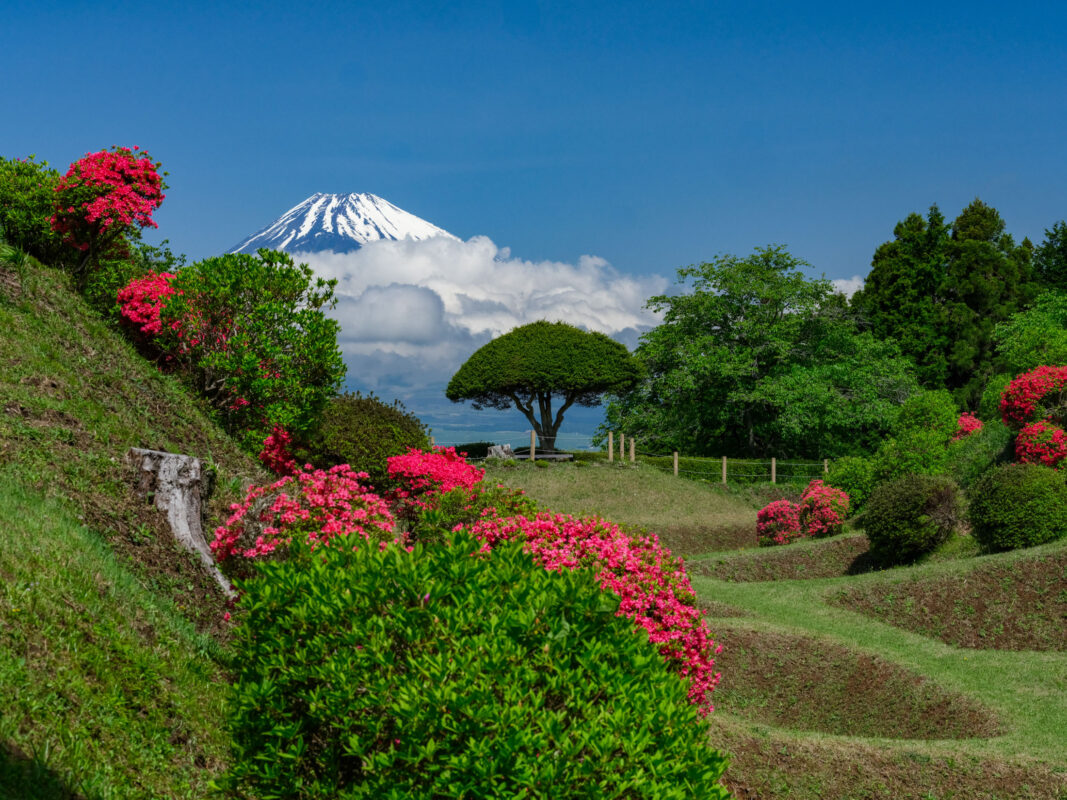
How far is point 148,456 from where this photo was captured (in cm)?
968

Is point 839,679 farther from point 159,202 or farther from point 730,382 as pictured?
point 730,382

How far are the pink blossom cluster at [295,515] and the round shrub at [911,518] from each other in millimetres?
12277

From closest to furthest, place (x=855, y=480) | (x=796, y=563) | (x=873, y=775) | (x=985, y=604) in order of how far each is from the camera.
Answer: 1. (x=873, y=775)
2. (x=985, y=604)
3. (x=796, y=563)
4. (x=855, y=480)

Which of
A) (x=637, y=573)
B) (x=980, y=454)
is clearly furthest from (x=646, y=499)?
(x=637, y=573)

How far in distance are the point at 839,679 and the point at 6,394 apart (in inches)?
434

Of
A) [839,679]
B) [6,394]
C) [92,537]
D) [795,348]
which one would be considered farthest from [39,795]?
[795,348]

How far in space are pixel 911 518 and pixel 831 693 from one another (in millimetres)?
8254

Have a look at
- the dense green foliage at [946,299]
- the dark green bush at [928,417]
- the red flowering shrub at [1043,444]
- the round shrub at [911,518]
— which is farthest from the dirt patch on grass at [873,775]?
the dense green foliage at [946,299]

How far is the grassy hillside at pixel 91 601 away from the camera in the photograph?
4.72m

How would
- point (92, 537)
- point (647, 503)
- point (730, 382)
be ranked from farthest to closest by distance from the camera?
1. point (730, 382)
2. point (647, 503)
3. point (92, 537)

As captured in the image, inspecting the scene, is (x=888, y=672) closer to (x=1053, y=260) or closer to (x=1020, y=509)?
(x=1020, y=509)

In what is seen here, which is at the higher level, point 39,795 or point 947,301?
point 947,301

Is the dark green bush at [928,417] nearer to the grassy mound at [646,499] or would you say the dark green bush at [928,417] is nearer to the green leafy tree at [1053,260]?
the grassy mound at [646,499]

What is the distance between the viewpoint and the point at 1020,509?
1585cm
